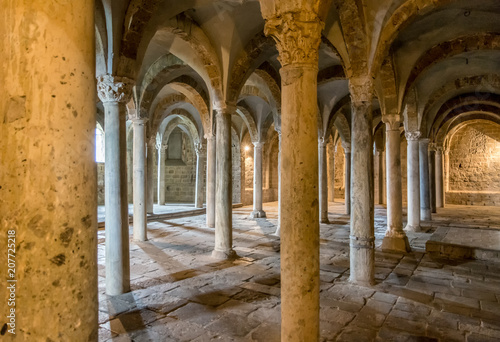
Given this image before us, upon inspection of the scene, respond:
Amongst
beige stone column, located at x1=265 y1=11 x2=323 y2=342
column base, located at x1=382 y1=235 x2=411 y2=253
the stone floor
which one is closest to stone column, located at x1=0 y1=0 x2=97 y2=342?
beige stone column, located at x1=265 y1=11 x2=323 y2=342

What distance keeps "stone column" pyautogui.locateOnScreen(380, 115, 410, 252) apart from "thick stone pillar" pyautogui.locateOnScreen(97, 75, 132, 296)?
574cm

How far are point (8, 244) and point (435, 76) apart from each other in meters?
10.9

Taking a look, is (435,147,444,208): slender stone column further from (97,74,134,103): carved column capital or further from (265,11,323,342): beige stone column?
(97,74,134,103): carved column capital

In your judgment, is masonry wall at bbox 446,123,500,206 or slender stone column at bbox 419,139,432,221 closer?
slender stone column at bbox 419,139,432,221

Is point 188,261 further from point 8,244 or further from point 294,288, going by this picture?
point 8,244

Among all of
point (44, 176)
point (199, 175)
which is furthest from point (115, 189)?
point (199, 175)

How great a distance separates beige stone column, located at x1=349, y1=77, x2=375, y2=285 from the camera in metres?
5.10

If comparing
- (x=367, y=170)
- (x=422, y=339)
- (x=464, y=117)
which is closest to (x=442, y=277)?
(x=367, y=170)

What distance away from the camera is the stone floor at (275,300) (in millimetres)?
3502

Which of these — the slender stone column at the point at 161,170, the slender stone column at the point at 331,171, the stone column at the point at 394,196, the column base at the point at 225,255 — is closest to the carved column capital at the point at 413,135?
the stone column at the point at 394,196

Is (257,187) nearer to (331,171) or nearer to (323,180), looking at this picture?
(323,180)

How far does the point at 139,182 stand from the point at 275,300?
522 centimetres

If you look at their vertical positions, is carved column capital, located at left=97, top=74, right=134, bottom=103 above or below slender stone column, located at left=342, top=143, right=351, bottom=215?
above

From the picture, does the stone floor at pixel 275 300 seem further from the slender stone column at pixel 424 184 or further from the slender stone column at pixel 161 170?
the slender stone column at pixel 161 170
